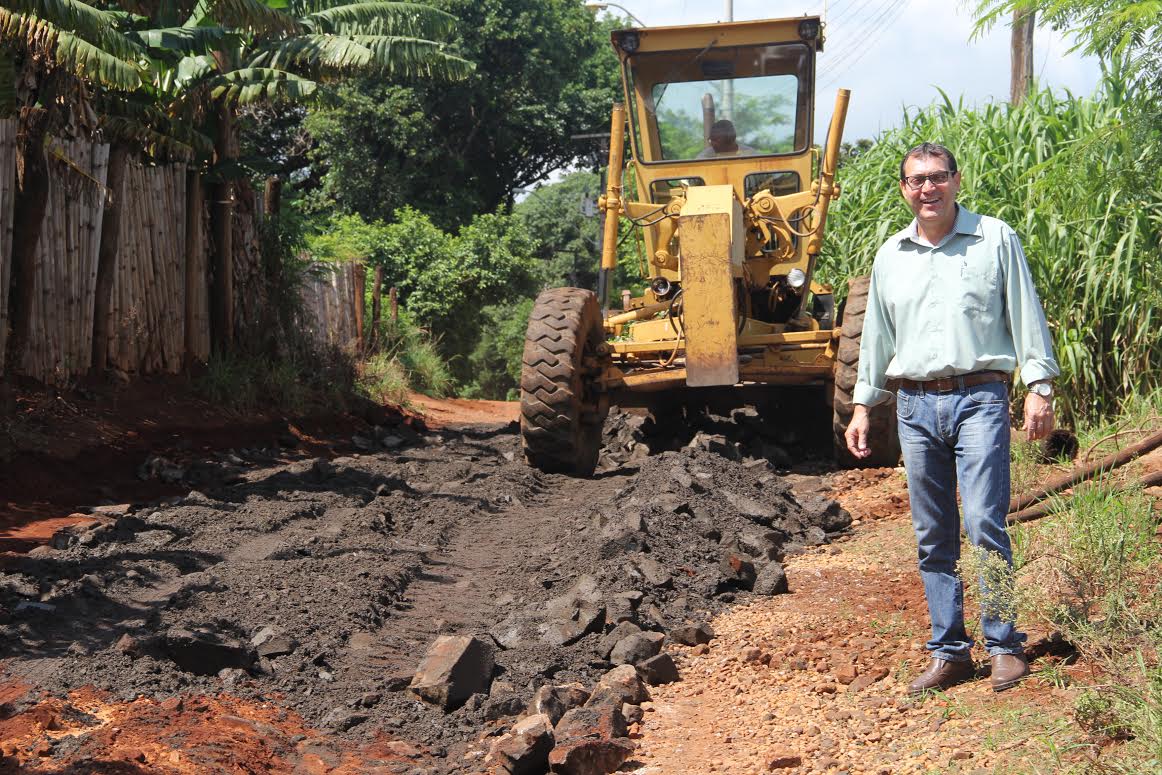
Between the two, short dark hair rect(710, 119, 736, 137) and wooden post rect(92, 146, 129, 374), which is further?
wooden post rect(92, 146, 129, 374)

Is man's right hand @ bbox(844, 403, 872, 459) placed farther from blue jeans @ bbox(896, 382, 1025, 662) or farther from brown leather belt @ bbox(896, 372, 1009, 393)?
brown leather belt @ bbox(896, 372, 1009, 393)

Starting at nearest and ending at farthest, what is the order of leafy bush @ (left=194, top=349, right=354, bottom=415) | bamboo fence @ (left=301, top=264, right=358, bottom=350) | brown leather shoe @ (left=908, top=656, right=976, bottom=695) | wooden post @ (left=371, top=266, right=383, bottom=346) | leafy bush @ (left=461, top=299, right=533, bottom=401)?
brown leather shoe @ (left=908, top=656, right=976, bottom=695) < leafy bush @ (left=194, top=349, right=354, bottom=415) < bamboo fence @ (left=301, top=264, right=358, bottom=350) < wooden post @ (left=371, top=266, right=383, bottom=346) < leafy bush @ (left=461, top=299, right=533, bottom=401)

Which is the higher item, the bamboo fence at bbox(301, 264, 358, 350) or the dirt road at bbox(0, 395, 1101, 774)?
the bamboo fence at bbox(301, 264, 358, 350)

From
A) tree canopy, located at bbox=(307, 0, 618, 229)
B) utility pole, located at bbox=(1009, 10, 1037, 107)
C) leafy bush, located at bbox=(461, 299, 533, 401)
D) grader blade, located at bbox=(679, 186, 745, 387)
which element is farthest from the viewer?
tree canopy, located at bbox=(307, 0, 618, 229)

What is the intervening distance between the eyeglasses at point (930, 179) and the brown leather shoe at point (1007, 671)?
159cm

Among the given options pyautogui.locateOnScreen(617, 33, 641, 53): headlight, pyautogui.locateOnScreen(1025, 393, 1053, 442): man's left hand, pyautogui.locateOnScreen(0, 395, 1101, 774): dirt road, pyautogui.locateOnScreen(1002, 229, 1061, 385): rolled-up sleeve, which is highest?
pyautogui.locateOnScreen(617, 33, 641, 53): headlight

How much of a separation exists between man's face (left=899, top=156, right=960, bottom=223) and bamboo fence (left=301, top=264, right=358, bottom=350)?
1162cm

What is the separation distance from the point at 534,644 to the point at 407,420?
1044 centimetres

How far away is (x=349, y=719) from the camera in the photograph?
4.58 meters

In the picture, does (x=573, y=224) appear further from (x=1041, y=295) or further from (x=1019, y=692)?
(x=1019, y=692)

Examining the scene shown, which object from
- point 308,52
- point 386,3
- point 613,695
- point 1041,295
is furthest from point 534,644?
point 386,3

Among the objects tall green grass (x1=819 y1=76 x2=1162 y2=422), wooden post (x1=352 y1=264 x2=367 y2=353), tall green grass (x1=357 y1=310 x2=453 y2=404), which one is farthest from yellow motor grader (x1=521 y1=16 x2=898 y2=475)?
wooden post (x1=352 y1=264 x2=367 y2=353)

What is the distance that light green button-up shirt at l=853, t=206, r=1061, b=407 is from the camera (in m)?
4.07

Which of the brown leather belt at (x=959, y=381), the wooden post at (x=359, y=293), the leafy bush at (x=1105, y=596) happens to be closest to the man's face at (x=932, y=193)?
the brown leather belt at (x=959, y=381)
